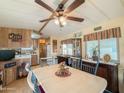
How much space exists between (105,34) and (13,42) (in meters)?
4.08

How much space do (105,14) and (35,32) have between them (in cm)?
378

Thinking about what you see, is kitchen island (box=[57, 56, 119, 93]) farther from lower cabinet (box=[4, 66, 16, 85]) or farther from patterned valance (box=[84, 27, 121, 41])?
lower cabinet (box=[4, 66, 16, 85])

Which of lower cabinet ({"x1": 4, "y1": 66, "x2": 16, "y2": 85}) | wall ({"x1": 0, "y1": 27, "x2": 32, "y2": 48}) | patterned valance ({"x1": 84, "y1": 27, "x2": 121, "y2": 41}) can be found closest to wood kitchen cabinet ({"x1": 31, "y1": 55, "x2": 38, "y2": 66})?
wall ({"x1": 0, "y1": 27, "x2": 32, "y2": 48})

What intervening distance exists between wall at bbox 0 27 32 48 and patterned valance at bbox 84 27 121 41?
3.06 meters

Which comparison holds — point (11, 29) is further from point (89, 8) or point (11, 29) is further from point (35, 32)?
point (89, 8)

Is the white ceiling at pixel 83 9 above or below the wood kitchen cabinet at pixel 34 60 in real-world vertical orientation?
above

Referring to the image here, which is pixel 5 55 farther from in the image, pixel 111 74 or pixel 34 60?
pixel 111 74

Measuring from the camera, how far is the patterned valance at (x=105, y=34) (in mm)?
2664

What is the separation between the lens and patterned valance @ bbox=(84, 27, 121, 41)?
2664mm

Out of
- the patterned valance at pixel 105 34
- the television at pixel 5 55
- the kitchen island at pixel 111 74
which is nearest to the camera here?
A: the kitchen island at pixel 111 74

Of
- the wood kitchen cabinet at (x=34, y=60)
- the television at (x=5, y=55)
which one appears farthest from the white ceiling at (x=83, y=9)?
the wood kitchen cabinet at (x=34, y=60)

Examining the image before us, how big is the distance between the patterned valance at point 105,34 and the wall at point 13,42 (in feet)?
10.0

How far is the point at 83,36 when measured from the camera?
13.4ft

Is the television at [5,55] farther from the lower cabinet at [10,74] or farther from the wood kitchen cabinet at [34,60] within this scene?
the wood kitchen cabinet at [34,60]
